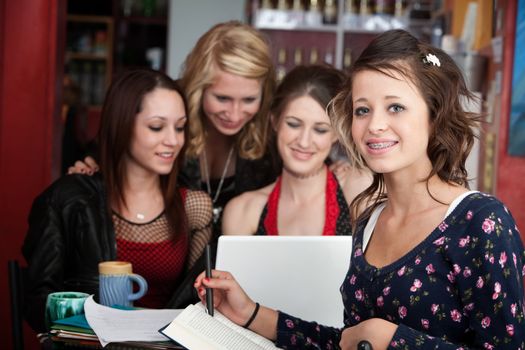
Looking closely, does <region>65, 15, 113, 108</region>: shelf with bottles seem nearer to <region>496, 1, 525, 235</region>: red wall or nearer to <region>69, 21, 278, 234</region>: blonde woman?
<region>69, 21, 278, 234</region>: blonde woman

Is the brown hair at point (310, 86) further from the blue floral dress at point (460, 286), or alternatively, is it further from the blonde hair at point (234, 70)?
the blue floral dress at point (460, 286)

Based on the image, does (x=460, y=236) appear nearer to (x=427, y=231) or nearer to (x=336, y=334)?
(x=427, y=231)

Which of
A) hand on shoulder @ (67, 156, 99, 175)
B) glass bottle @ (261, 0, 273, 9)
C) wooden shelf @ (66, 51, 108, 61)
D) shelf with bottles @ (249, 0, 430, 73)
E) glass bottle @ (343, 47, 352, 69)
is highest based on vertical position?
glass bottle @ (261, 0, 273, 9)

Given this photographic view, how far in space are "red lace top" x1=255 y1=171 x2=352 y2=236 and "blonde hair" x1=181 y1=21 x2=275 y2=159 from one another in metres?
0.46

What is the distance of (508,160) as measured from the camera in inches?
136

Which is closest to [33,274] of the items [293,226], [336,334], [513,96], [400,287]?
[293,226]

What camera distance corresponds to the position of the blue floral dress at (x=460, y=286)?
147 centimetres

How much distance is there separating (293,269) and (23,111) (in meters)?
1.61

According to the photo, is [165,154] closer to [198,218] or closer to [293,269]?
[198,218]

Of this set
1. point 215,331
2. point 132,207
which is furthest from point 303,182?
point 215,331

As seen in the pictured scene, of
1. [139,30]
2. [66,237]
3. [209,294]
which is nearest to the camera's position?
[209,294]

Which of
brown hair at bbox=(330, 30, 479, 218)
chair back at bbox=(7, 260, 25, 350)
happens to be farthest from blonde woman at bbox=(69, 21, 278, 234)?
brown hair at bbox=(330, 30, 479, 218)

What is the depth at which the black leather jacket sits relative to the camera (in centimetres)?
258

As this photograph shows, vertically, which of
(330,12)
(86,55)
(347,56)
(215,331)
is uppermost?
(330,12)
